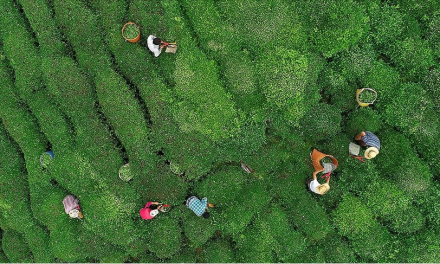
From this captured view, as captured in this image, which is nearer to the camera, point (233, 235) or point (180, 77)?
point (180, 77)

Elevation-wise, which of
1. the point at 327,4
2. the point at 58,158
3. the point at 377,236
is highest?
the point at 327,4

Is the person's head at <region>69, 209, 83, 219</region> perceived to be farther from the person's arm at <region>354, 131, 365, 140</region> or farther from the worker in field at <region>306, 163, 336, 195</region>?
the person's arm at <region>354, 131, 365, 140</region>

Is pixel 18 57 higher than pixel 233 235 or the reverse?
higher

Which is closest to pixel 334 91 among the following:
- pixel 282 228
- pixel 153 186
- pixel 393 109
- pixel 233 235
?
pixel 393 109

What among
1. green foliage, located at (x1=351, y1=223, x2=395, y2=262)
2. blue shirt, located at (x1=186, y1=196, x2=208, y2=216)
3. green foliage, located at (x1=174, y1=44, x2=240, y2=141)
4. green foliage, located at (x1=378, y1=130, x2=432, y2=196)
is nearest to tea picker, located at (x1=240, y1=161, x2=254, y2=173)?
green foliage, located at (x1=174, y1=44, x2=240, y2=141)

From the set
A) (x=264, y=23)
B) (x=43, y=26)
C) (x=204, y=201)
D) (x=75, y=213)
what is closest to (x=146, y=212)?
(x=204, y=201)

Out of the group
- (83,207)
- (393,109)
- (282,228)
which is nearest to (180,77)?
(83,207)

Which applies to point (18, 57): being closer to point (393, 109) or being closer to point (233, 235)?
point (233, 235)
